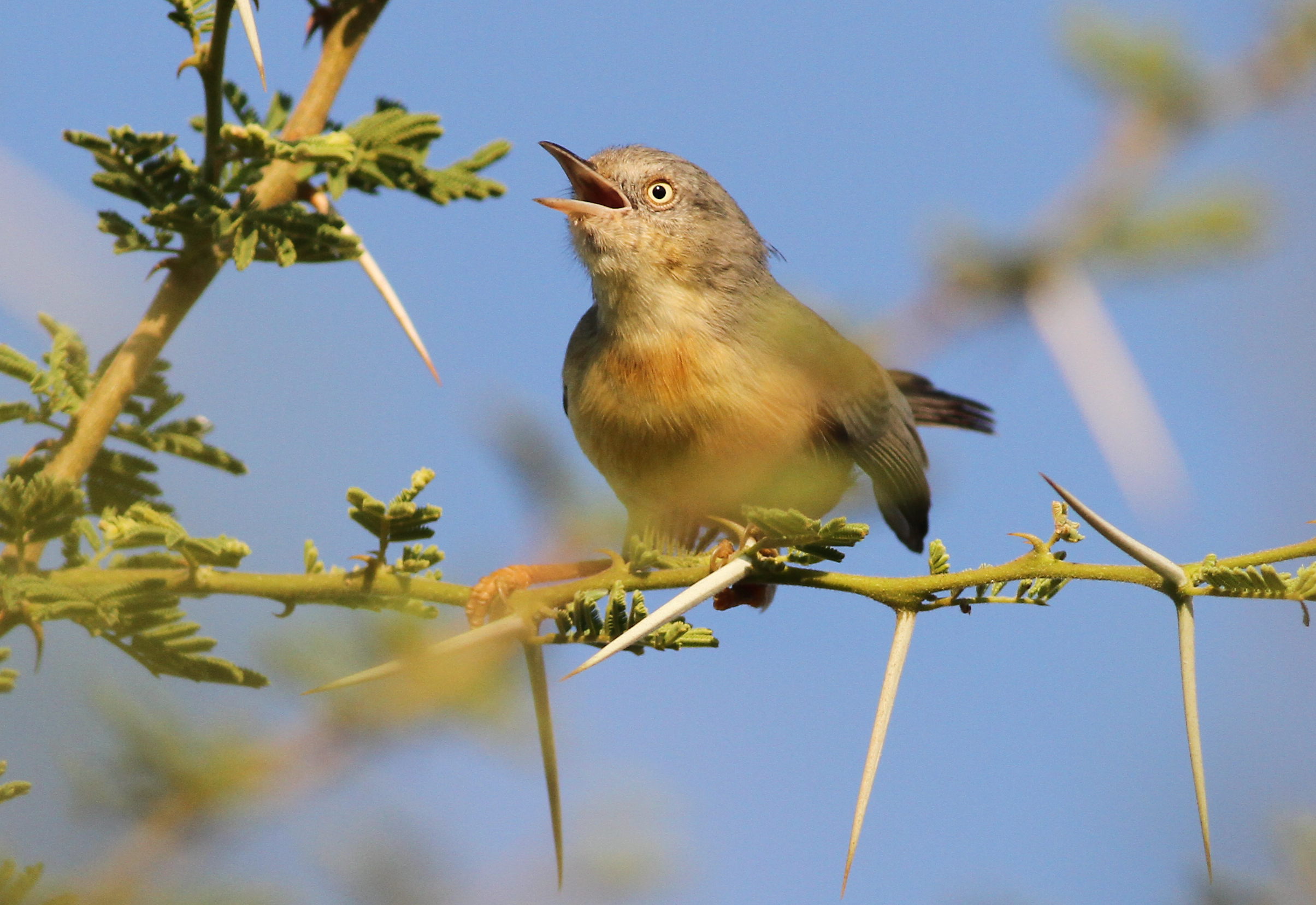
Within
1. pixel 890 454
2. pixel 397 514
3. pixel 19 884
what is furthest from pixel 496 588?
pixel 890 454

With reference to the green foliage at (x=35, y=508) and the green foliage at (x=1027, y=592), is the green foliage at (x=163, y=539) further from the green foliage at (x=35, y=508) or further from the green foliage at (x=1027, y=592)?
the green foliage at (x=1027, y=592)

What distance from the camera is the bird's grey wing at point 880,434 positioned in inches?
200

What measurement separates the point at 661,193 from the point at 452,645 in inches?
174

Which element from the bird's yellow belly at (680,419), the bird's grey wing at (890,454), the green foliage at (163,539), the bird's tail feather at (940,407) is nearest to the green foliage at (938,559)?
the green foliage at (163,539)

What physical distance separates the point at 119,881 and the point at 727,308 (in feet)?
15.0

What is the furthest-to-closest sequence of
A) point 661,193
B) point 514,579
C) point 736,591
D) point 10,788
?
1. point 661,193
2. point 736,591
3. point 514,579
4. point 10,788

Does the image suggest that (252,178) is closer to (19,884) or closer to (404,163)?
(404,163)

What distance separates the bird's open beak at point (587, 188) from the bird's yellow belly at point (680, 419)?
0.73 metres

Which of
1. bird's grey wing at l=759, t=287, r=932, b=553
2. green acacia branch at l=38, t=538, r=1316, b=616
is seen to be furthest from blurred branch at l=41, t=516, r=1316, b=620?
bird's grey wing at l=759, t=287, r=932, b=553

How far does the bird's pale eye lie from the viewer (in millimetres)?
5930

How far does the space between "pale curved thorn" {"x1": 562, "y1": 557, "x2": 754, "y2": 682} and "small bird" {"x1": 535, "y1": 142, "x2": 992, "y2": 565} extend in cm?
133

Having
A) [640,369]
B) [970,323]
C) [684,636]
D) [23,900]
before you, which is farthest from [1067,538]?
[640,369]

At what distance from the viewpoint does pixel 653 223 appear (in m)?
5.82

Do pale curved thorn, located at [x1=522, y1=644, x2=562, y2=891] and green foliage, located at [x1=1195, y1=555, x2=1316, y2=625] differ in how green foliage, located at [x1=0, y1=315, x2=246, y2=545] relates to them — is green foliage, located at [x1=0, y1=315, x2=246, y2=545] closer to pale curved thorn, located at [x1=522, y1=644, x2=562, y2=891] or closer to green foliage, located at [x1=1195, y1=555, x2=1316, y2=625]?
pale curved thorn, located at [x1=522, y1=644, x2=562, y2=891]
